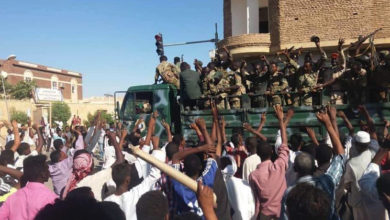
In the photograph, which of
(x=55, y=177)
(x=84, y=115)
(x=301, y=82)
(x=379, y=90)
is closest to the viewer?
(x=55, y=177)

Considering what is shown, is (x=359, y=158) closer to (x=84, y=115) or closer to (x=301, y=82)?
(x=301, y=82)

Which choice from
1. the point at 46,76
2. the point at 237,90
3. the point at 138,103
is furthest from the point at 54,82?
the point at 237,90

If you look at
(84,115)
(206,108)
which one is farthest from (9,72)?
(206,108)

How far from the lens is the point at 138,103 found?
339 inches

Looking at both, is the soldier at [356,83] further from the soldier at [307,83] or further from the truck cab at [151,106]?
the truck cab at [151,106]

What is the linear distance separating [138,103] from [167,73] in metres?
1.09

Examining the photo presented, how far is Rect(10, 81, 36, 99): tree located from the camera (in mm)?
37219

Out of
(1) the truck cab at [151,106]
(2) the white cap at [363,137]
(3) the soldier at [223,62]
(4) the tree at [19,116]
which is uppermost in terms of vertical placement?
(3) the soldier at [223,62]

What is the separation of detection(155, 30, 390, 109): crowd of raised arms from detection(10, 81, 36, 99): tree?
33235 millimetres

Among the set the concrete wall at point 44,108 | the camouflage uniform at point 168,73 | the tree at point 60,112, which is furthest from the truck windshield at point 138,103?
the tree at point 60,112

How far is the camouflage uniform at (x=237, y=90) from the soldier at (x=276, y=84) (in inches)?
25.4

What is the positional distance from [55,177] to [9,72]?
134 feet

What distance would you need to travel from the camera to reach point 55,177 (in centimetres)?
441

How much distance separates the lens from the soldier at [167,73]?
29.1ft
